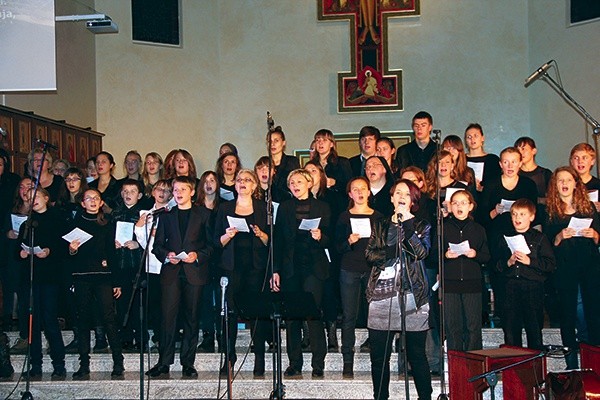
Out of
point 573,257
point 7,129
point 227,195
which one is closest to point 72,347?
point 227,195

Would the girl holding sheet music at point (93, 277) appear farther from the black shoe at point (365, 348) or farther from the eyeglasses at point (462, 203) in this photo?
the eyeglasses at point (462, 203)

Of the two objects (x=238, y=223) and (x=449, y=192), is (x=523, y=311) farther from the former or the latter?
(x=238, y=223)

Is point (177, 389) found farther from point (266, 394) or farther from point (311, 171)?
point (311, 171)

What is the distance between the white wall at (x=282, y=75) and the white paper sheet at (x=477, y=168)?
493 cm

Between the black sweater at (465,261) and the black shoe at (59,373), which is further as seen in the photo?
the black shoe at (59,373)

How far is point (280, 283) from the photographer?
7574 mm

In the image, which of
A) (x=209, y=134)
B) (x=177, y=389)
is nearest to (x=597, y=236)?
(x=177, y=389)

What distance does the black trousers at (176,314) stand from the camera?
7773 mm

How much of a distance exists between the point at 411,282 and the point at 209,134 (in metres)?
7.67

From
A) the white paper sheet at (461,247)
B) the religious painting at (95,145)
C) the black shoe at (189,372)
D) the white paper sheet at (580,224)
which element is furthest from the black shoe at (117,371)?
the religious painting at (95,145)

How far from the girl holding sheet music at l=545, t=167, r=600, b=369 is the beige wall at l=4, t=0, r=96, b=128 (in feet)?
21.8

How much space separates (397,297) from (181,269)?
2.09 meters

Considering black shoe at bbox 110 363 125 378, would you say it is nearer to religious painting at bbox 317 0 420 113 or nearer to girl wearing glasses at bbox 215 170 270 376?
girl wearing glasses at bbox 215 170 270 376

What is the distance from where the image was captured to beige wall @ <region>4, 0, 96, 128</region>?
463 inches
